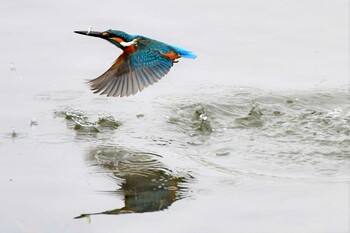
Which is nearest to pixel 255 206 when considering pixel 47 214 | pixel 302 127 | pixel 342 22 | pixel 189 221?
pixel 189 221

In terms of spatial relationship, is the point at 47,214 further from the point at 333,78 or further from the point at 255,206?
the point at 333,78

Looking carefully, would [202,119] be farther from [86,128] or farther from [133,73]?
[86,128]

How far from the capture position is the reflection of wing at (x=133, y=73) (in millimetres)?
6949

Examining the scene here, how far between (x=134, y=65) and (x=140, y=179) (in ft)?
4.10

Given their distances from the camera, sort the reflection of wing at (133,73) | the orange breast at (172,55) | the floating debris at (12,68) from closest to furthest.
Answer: the reflection of wing at (133,73) < the orange breast at (172,55) < the floating debris at (12,68)

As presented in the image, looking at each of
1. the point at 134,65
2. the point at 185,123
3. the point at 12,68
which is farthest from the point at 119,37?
the point at 12,68

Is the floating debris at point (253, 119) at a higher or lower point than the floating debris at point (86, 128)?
higher

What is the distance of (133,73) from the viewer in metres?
7.06

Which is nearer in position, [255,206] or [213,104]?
[255,206]

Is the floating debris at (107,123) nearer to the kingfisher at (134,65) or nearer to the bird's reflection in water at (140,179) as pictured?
the kingfisher at (134,65)

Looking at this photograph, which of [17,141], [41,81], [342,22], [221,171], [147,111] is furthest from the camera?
[342,22]

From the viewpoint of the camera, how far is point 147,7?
9.68 metres

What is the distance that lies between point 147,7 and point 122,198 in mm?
4243

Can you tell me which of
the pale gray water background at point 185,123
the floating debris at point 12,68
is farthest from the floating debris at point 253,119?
the floating debris at point 12,68
